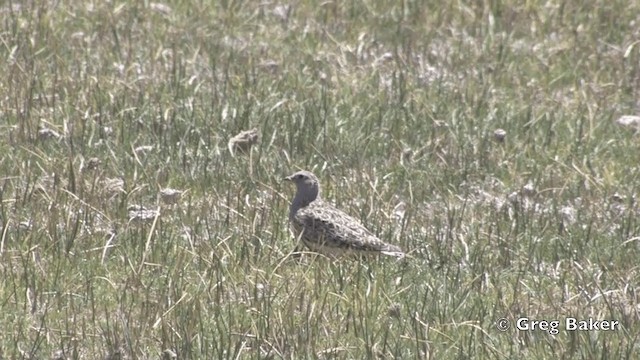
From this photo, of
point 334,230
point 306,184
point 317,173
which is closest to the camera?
point 334,230

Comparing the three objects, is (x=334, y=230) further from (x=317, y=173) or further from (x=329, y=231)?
(x=317, y=173)

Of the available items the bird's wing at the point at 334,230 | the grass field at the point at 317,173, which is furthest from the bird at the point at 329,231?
the grass field at the point at 317,173

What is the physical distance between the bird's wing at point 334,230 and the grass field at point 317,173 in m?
0.13

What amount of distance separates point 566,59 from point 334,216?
230 inches

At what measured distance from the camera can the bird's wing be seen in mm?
10305

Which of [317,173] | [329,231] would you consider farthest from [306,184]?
[317,173]

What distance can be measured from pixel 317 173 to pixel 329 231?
1749 mm

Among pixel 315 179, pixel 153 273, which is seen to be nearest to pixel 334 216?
pixel 315 179

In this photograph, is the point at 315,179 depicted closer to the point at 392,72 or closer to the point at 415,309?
the point at 415,309

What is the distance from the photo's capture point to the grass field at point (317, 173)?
902 cm

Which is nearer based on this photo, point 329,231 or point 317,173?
point 329,231

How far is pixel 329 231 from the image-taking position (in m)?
10.5

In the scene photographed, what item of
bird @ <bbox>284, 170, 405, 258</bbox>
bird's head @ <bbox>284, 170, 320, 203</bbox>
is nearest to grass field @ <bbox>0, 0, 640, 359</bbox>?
bird @ <bbox>284, 170, 405, 258</bbox>

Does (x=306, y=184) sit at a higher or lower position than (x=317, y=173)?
higher
